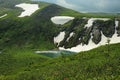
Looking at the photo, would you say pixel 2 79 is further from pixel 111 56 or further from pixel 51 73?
pixel 111 56

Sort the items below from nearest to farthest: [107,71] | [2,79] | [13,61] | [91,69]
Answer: [107,71] → [91,69] → [2,79] → [13,61]

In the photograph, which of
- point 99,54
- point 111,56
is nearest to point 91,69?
point 111,56

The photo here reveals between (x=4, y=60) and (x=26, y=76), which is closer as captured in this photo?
(x=26, y=76)

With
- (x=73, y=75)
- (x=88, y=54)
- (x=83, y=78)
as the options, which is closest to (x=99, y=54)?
(x=88, y=54)

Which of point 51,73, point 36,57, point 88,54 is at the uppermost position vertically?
point 51,73

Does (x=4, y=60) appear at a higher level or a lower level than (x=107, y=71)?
lower

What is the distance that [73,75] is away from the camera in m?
104

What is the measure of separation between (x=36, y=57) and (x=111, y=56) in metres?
62.7

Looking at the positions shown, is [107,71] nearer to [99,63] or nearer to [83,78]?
[83,78]

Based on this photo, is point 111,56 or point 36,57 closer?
point 111,56

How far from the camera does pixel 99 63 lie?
12269 cm

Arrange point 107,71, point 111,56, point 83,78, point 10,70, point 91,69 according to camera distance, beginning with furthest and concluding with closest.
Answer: point 10,70 → point 111,56 → point 91,69 → point 107,71 → point 83,78

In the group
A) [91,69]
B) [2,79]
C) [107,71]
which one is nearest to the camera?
[107,71]

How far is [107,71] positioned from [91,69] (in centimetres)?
1123
